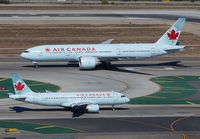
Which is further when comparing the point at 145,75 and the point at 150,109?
the point at 145,75

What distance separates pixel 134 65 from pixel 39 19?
6707 cm

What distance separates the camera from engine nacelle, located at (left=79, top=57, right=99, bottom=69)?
83.4 meters

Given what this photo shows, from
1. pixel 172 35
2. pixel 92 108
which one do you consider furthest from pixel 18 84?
pixel 172 35

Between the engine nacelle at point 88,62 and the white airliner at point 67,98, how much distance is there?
27.2 metres

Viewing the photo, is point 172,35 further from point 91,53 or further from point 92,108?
point 92,108

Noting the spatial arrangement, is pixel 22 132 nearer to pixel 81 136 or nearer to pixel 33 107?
pixel 81 136

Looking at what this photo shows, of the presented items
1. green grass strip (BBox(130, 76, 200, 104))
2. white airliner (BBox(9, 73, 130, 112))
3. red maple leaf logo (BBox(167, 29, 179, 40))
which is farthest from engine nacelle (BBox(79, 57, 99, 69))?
white airliner (BBox(9, 73, 130, 112))

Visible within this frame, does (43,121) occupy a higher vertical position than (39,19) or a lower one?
lower

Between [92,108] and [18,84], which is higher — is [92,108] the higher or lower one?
the lower one

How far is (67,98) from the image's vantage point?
5531 centimetres

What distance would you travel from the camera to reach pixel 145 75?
81.4m

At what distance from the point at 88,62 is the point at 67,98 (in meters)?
28.8

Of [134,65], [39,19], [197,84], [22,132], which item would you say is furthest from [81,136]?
[39,19]

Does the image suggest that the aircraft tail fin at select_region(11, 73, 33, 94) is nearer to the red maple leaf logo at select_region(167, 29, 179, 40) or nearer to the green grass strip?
the green grass strip
